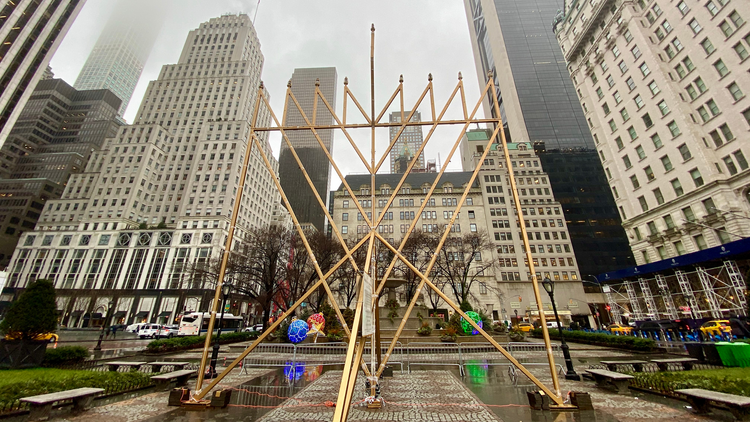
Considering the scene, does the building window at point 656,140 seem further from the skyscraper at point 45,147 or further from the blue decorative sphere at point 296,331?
the skyscraper at point 45,147

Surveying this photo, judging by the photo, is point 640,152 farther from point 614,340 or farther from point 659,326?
point 614,340

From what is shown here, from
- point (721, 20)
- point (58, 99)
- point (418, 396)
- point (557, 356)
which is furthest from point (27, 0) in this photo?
point (58, 99)

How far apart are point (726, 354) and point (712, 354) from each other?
0.61m

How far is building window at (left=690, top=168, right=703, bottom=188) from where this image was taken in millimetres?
31922

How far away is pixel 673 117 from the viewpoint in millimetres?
34844

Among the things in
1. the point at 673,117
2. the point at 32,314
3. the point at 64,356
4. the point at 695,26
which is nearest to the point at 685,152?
the point at 673,117

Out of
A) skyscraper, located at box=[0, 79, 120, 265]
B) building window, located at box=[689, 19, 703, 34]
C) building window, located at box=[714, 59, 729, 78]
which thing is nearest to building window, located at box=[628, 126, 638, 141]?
building window, located at box=[714, 59, 729, 78]

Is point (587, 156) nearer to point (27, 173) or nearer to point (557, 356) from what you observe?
point (557, 356)

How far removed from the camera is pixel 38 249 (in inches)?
2694

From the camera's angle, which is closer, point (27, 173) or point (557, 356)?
point (557, 356)

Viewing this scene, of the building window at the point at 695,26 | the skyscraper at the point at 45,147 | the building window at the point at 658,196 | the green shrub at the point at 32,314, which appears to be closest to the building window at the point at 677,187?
the building window at the point at 658,196

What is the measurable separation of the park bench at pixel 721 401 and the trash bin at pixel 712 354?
776 centimetres

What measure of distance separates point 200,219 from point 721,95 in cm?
8623

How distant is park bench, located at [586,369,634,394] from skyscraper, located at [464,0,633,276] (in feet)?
198
